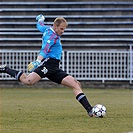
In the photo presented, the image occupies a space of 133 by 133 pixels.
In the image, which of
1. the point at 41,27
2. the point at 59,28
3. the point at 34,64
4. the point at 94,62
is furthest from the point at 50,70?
the point at 94,62

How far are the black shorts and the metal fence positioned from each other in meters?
12.1

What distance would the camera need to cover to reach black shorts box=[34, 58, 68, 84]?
1052 cm

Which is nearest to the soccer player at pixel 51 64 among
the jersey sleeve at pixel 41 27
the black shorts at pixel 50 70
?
the black shorts at pixel 50 70

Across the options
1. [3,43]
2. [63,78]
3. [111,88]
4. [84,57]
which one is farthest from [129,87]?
[63,78]

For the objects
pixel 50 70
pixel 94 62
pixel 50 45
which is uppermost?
pixel 50 45

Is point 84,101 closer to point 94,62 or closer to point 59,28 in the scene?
point 59,28

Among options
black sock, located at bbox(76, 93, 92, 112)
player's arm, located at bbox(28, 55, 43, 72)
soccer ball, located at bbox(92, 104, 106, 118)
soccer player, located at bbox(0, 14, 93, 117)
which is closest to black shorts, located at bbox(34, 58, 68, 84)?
soccer player, located at bbox(0, 14, 93, 117)

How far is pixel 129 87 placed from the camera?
22.4m

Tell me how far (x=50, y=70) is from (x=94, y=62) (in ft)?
41.1

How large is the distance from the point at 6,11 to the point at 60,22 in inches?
593

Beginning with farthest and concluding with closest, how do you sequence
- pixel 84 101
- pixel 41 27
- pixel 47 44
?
pixel 41 27
pixel 84 101
pixel 47 44

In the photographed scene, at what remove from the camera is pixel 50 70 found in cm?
1056

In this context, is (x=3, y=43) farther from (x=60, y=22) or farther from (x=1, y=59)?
(x=60, y=22)

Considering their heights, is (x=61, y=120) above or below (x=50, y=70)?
below
